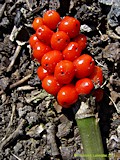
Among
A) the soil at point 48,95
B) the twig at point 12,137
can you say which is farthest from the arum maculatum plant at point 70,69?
the twig at point 12,137

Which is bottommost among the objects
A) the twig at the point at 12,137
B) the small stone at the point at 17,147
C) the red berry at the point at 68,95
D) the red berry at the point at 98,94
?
the small stone at the point at 17,147

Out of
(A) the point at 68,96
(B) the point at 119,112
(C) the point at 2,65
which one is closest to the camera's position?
(A) the point at 68,96

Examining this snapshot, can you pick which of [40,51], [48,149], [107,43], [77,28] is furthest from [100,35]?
[48,149]

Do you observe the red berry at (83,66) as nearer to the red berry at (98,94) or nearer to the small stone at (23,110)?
the red berry at (98,94)

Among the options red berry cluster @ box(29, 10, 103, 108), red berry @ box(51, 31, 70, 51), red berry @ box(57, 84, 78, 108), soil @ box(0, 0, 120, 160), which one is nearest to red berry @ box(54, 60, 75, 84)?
red berry cluster @ box(29, 10, 103, 108)

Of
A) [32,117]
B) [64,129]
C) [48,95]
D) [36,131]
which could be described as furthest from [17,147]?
[48,95]

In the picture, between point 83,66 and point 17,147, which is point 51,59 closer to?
point 83,66

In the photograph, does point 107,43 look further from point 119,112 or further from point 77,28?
point 119,112
